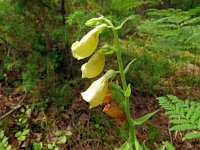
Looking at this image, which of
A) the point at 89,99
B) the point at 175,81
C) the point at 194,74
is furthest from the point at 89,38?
the point at 194,74

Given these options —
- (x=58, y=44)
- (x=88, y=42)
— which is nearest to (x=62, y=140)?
(x=58, y=44)

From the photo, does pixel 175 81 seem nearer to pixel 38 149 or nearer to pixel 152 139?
pixel 152 139

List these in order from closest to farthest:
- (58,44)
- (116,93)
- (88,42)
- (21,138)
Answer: (88,42)
(116,93)
(21,138)
(58,44)

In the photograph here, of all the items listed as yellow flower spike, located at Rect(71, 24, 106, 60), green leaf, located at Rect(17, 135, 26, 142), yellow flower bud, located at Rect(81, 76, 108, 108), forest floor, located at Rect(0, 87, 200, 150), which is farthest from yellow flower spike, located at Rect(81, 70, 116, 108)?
green leaf, located at Rect(17, 135, 26, 142)

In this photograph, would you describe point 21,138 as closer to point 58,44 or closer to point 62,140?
point 62,140

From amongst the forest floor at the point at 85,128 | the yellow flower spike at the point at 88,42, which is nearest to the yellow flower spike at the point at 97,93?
the yellow flower spike at the point at 88,42

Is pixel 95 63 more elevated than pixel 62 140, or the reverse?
pixel 95 63

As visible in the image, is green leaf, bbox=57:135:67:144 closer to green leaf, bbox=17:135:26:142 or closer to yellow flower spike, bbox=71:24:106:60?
green leaf, bbox=17:135:26:142
